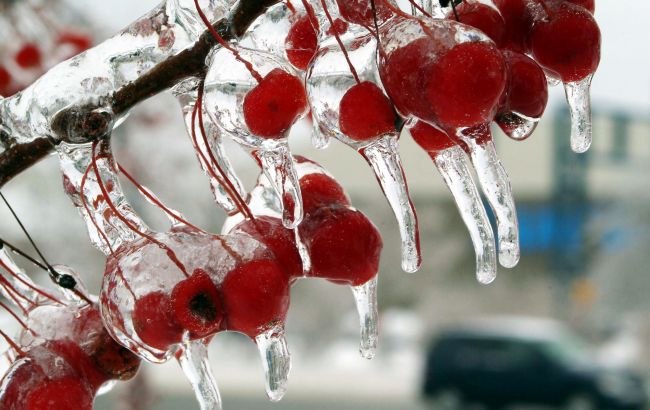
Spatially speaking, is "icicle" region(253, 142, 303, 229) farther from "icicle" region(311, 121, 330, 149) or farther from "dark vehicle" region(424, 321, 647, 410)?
"dark vehicle" region(424, 321, 647, 410)

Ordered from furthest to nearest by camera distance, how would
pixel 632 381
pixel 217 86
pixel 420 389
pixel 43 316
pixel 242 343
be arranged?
pixel 242 343
pixel 420 389
pixel 632 381
pixel 43 316
pixel 217 86

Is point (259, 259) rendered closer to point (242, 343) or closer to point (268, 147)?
point (268, 147)

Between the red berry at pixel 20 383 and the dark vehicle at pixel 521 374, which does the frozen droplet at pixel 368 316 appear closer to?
the red berry at pixel 20 383

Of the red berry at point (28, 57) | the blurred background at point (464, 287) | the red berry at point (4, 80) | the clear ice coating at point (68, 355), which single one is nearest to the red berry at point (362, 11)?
the clear ice coating at point (68, 355)

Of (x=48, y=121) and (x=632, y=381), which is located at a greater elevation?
(x=48, y=121)

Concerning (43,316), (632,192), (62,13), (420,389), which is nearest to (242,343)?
(420,389)

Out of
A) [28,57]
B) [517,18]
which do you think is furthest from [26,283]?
[28,57]
